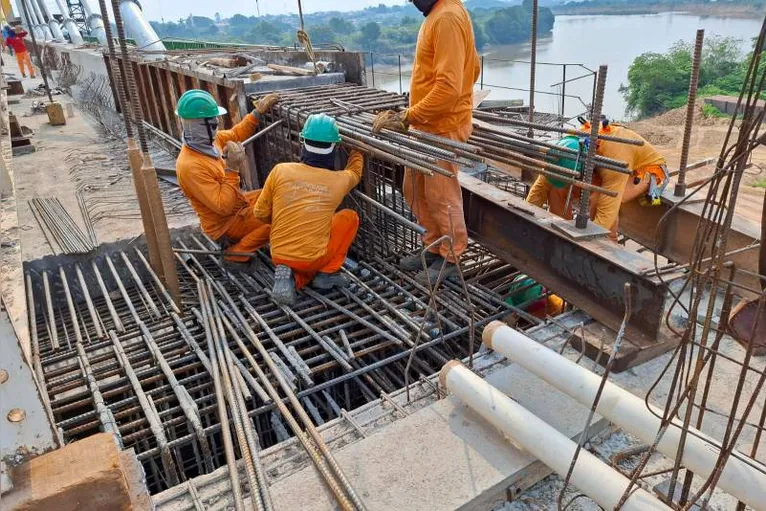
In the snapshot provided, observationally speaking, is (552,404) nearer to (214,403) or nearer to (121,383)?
(214,403)

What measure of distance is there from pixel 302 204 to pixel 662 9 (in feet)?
293

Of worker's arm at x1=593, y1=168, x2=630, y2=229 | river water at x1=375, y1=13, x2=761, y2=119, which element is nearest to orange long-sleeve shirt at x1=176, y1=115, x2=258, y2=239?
worker's arm at x1=593, y1=168, x2=630, y2=229

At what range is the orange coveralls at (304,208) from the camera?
4.87m

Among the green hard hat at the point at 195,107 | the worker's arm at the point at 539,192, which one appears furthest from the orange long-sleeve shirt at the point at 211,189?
the worker's arm at the point at 539,192

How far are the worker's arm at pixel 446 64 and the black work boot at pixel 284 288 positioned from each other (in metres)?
1.87

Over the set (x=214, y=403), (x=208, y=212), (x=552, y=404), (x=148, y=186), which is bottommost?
(x=214, y=403)

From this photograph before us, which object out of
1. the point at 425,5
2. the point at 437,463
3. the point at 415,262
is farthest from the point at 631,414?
the point at 425,5

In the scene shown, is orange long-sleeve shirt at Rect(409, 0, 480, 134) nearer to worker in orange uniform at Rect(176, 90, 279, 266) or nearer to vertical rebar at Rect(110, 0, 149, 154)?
worker in orange uniform at Rect(176, 90, 279, 266)

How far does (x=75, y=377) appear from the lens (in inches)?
162

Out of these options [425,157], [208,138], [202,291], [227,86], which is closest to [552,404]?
[425,157]

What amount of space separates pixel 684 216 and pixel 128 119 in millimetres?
4801

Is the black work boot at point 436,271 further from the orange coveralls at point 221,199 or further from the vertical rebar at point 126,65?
the vertical rebar at point 126,65

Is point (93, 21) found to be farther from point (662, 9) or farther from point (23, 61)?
point (662, 9)

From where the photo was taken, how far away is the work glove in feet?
15.5
